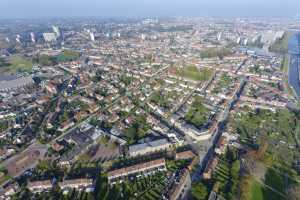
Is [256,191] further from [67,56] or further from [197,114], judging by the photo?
[67,56]

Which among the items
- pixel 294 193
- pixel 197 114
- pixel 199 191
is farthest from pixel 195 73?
pixel 199 191

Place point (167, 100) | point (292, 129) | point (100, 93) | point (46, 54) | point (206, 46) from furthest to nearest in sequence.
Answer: point (206, 46)
point (46, 54)
point (100, 93)
point (167, 100)
point (292, 129)

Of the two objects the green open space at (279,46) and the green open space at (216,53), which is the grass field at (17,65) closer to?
the green open space at (216,53)

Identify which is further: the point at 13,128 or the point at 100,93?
the point at 100,93

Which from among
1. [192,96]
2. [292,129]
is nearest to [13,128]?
[192,96]

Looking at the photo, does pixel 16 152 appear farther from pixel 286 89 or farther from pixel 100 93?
pixel 286 89

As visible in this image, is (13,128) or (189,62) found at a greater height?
(189,62)
